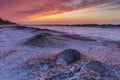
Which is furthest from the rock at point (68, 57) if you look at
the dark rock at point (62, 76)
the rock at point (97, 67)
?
the dark rock at point (62, 76)

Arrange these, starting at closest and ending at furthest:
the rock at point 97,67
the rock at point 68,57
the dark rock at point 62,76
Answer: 1. the dark rock at point 62,76
2. the rock at point 97,67
3. the rock at point 68,57

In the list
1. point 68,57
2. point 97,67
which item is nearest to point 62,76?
point 68,57

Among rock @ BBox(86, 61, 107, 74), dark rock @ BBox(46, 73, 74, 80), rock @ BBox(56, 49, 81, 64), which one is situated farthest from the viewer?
rock @ BBox(56, 49, 81, 64)

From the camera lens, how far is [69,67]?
7441mm

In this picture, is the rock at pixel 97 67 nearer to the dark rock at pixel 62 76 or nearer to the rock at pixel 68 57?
the rock at pixel 68 57

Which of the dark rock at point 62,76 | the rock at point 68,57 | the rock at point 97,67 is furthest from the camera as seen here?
the rock at point 68,57

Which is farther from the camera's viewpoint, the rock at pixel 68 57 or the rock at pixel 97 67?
the rock at pixel 68 57

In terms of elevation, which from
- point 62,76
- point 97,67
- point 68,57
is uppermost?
point 68,57

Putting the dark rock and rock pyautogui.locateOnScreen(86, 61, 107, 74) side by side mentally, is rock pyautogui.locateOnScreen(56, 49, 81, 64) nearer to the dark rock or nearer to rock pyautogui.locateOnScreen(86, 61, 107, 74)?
rock pyautogui.locateOnScreen(86, 61, 107, 74)

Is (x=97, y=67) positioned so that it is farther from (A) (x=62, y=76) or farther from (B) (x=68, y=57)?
(A) (x=62, y=76)

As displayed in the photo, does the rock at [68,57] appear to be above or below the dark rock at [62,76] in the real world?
above

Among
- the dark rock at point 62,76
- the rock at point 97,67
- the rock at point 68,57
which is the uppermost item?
the rock at point 68,57

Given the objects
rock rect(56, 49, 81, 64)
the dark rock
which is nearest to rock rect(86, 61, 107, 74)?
rock rect(56, 49, 81, 64)

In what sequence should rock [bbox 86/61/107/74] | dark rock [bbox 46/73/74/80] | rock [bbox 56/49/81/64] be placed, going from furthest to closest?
1. rock [bbox 56/49/81/64]
2. rock [bbox 86/61/107/74]
3. dark rock [bbox 46/73/74/80]
